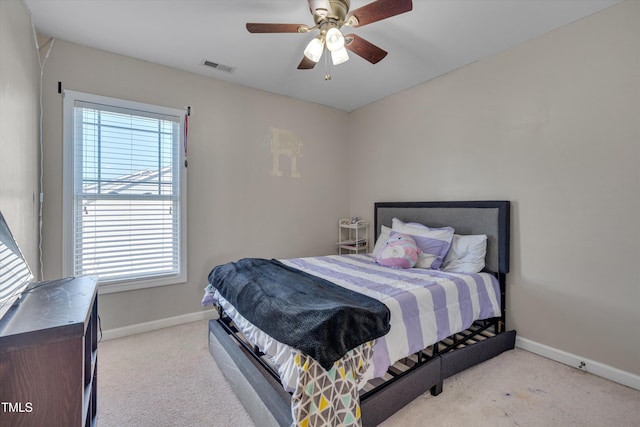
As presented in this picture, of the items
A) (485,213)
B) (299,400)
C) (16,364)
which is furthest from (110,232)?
(485,213)

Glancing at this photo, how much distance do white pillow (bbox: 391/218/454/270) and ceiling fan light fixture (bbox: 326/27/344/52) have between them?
193 centimetres

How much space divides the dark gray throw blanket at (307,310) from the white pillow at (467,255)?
131 centimetres

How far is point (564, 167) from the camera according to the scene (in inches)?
92.7

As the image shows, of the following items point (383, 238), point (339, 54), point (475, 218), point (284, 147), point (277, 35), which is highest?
point (277, 35)

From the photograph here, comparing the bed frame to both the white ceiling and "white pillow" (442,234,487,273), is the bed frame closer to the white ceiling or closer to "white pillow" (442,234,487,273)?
"white pillow" (442,234,487,273)

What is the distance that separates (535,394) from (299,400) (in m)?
1.71

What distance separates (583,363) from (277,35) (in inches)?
141

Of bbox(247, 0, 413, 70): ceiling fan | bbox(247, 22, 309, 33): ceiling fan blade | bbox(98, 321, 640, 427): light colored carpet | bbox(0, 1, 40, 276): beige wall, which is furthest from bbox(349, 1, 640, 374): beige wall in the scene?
bbox(0, 1, 40, 276): beige wall

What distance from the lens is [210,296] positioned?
2.50 metres

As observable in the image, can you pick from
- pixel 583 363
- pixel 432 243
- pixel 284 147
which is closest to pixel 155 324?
pixel 284 147

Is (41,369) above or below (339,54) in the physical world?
below

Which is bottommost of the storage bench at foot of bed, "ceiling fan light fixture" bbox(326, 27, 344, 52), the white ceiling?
the storage bench at foot of bed

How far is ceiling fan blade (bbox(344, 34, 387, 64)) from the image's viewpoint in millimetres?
1958

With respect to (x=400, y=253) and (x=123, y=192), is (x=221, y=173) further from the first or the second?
(x=400, y=253)
